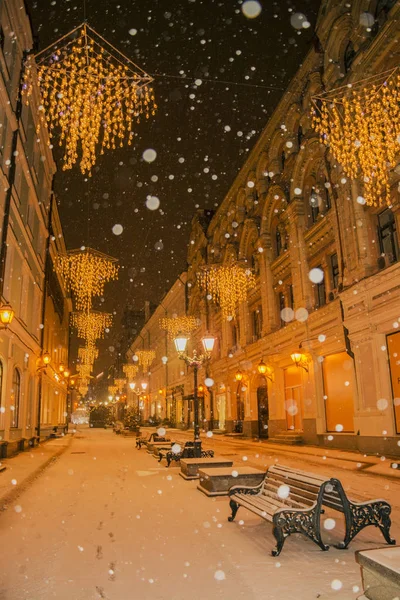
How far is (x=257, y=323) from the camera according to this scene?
32.0 metres

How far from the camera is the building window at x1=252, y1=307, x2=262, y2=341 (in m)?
31.0

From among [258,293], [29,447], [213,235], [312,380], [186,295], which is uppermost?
[213,235]

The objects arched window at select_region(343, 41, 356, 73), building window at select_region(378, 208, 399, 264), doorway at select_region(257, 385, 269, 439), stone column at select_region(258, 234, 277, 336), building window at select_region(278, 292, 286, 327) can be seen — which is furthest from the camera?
doorway at select_region(257, 385, 269, 439)

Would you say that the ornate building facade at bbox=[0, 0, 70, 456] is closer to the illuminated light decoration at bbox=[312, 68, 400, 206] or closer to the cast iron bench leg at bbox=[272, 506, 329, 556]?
the illuminated light decoration at bbox=[312, 68, 400, 206]

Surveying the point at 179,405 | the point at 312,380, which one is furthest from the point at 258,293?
the point at 179,405

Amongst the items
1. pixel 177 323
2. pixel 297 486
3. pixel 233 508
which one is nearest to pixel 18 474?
pixel 233 508

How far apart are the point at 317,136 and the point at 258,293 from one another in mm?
11580

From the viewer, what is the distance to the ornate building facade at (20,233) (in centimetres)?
1744

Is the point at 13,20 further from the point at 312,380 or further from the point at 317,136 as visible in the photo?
the point at 312,380

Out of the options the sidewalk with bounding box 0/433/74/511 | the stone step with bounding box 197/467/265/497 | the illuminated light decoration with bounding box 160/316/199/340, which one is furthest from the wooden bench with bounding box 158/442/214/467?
the illuminated light decoration with bounding box 160/316/199/340

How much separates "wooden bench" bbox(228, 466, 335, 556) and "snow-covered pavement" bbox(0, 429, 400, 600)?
0.30m

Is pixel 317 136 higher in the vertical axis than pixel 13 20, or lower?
lower

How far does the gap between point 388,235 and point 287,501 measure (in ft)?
43.6

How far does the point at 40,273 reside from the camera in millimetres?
28094
